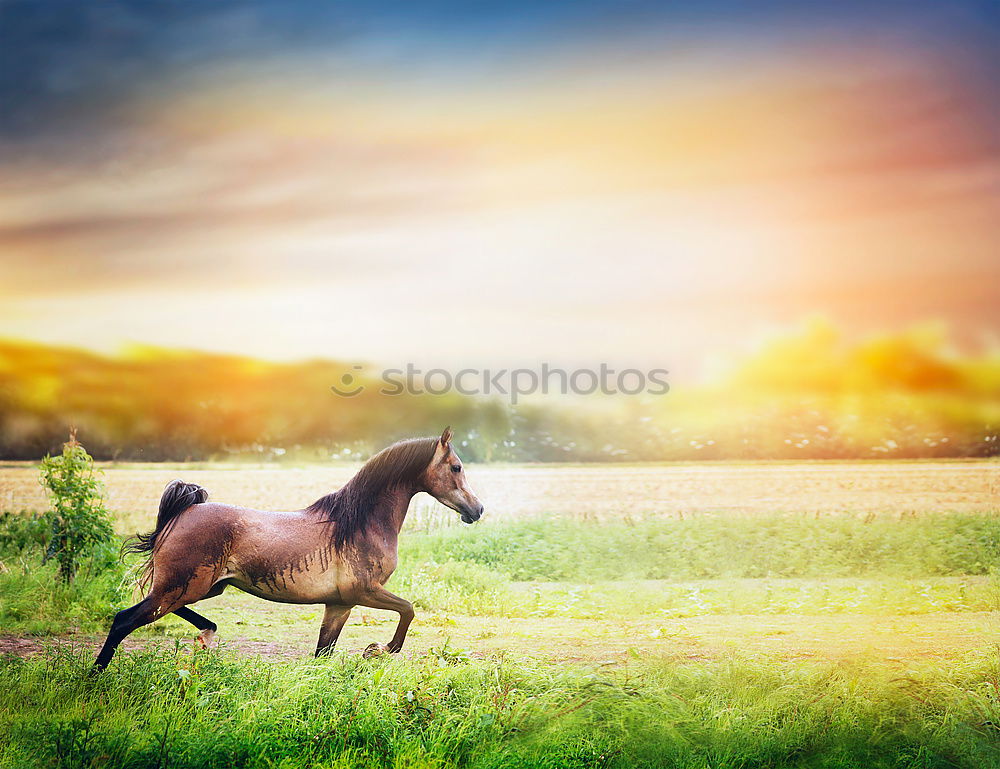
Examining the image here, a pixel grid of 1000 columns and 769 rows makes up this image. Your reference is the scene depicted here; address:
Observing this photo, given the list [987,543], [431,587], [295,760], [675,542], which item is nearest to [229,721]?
[295,760]

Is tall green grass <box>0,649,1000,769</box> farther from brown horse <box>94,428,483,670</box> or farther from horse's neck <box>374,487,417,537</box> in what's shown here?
horse's neck <box>374,487,417,537</box>

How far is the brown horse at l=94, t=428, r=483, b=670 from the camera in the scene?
580 centimetres

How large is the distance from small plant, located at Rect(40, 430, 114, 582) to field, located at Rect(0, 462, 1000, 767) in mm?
333

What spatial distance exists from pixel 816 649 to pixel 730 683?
4.69ft

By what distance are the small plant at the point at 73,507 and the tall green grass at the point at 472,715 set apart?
2.03 m

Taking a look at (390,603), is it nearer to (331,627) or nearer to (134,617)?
(331,627)

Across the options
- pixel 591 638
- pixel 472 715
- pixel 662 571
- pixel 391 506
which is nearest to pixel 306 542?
pixel 391 506

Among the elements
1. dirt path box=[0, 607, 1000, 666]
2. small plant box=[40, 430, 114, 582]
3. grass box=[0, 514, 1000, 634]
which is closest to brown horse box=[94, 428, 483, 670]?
dirt path box=[0, 607, 1000, 666]

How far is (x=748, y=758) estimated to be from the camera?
236 inches

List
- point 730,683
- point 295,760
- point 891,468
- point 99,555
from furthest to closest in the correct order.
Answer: point 891,468 < point 99,555 < point 730,683 < point 295,760

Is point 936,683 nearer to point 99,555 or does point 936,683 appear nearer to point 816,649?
point 816,649

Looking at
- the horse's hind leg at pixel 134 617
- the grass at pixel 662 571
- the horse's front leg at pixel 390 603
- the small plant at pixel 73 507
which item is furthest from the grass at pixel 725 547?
the horse's hind leg at pixel 134 617

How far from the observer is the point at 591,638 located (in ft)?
25.8

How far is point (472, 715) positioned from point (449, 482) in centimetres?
149
